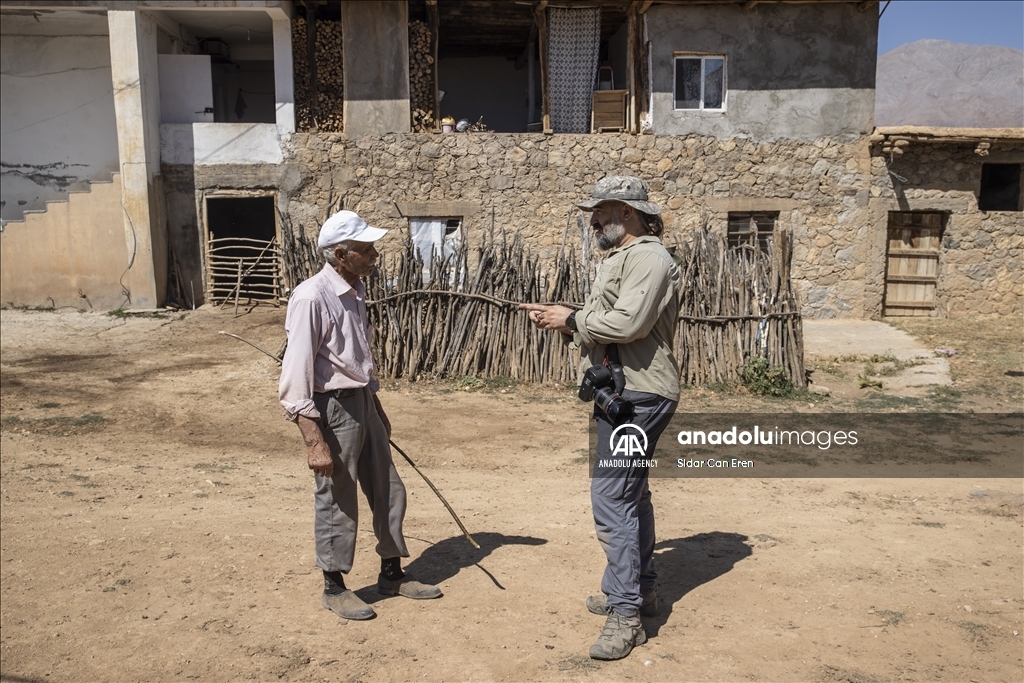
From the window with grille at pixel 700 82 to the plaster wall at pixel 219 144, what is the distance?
5.93m

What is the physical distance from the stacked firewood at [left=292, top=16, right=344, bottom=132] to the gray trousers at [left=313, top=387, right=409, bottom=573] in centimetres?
1008

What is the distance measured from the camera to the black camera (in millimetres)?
3051

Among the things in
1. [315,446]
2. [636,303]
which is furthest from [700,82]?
[315,446]

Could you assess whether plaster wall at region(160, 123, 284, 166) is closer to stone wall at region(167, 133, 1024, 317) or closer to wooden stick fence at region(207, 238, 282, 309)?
stone wall at region(167, 133, 1024, 317)

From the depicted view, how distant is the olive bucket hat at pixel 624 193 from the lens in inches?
123

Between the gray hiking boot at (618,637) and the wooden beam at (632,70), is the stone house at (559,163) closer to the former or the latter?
the wooden beam at (632,70)

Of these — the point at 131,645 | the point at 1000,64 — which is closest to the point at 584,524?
the point at 131,645

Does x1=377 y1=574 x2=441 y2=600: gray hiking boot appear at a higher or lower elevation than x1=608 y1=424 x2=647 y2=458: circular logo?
lower

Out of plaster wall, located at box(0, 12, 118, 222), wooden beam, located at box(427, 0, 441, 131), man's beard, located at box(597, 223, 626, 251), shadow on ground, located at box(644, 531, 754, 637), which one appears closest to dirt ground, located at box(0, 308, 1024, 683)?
shadow on ground, located at box(644, 531, 754, 637)

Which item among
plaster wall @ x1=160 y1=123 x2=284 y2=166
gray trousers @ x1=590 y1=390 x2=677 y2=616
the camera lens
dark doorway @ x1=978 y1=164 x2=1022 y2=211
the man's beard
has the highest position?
plaster wall @ x1=160 y1=123 x2=284 y2=166

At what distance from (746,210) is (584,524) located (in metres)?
9.01

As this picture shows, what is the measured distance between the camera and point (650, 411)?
312cm

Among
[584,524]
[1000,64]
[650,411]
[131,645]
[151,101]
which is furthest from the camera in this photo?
[1000,64]

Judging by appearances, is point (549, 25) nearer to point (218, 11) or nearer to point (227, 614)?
point (218, 11)
